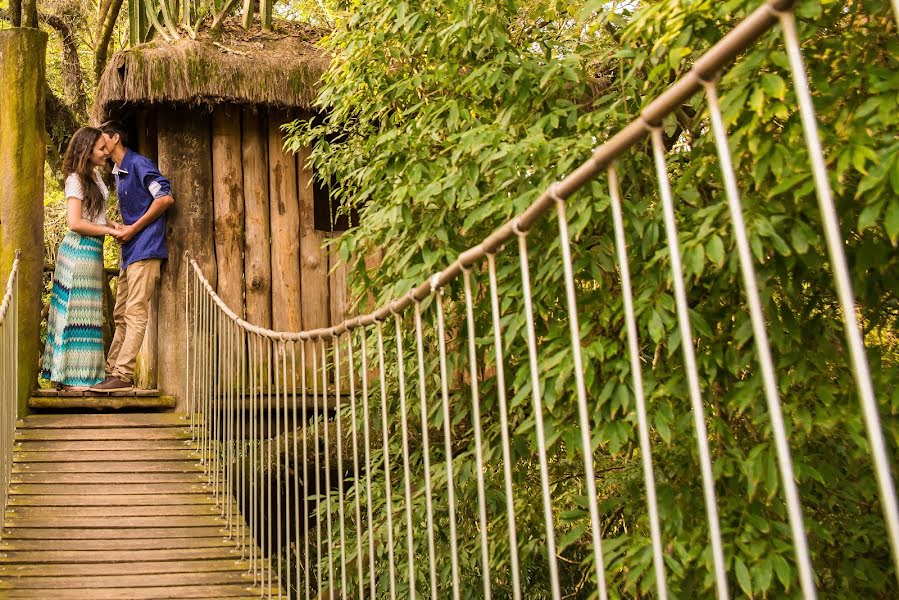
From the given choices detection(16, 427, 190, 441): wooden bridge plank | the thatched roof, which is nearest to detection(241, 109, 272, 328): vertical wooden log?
the thatched roof

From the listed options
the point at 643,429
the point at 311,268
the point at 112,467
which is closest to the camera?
the point at 643,429

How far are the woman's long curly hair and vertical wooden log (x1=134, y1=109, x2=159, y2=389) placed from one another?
546 millimetres

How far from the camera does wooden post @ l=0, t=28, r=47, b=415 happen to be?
568 centimetres

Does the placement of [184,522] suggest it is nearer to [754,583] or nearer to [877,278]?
[754,583]

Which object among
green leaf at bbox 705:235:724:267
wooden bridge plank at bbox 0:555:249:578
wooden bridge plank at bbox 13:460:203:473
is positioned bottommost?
wooden bridge plank at bbox 0:555:249:578

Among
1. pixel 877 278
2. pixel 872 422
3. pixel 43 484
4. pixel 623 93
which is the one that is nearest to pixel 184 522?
pixel 43 484

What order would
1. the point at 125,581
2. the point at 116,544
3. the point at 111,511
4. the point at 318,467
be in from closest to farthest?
the point at 318,467
the point at 125,581
the point at 116,544
the point at 111,511

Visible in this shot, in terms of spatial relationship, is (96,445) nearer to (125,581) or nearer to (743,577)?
(125,581)

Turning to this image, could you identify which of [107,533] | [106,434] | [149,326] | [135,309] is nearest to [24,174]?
[135,309]

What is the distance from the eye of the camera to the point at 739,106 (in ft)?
6.76

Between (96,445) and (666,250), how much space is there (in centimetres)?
380

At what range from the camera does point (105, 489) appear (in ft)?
15.7

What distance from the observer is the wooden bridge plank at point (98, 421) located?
5.32 m

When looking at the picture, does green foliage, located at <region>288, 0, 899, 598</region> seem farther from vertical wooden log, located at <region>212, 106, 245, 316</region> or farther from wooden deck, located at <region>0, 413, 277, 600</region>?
vertical wooden log, located at <region>212, 106, 245, 316</region>
